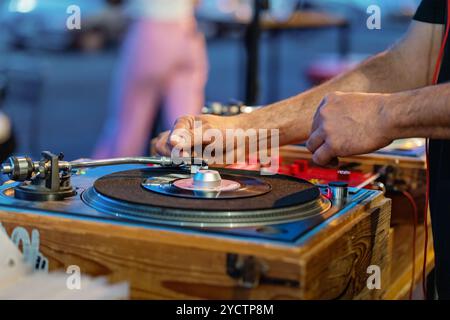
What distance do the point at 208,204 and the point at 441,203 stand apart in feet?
2.08

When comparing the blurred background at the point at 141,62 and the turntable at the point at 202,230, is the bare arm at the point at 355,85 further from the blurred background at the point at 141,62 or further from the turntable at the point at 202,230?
the blurred background at the point at 141,62

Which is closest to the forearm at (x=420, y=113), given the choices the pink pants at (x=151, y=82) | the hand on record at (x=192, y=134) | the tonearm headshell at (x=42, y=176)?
the hand on record at (x=192, y=134)

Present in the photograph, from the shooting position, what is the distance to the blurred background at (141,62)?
12.3 ft

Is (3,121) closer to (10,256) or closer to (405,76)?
(405,76)

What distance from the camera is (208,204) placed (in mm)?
1196

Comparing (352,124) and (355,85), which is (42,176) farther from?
(355,85)

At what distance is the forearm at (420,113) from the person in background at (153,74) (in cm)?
238

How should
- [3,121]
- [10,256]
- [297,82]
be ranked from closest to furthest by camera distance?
1. [10,256]
2. [3,121]
3. [297,82]

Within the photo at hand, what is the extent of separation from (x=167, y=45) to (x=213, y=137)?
2256 millimetres

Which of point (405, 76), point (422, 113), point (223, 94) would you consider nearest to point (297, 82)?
point (223, 94)

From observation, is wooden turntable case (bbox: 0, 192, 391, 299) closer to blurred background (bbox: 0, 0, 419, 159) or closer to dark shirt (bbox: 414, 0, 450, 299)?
dark shirt (bbox: 414, 0, 450, 299)

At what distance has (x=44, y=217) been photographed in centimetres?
120

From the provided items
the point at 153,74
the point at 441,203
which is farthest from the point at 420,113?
the point at 153,74

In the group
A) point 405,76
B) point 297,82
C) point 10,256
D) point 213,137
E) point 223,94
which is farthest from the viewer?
point 297,82
